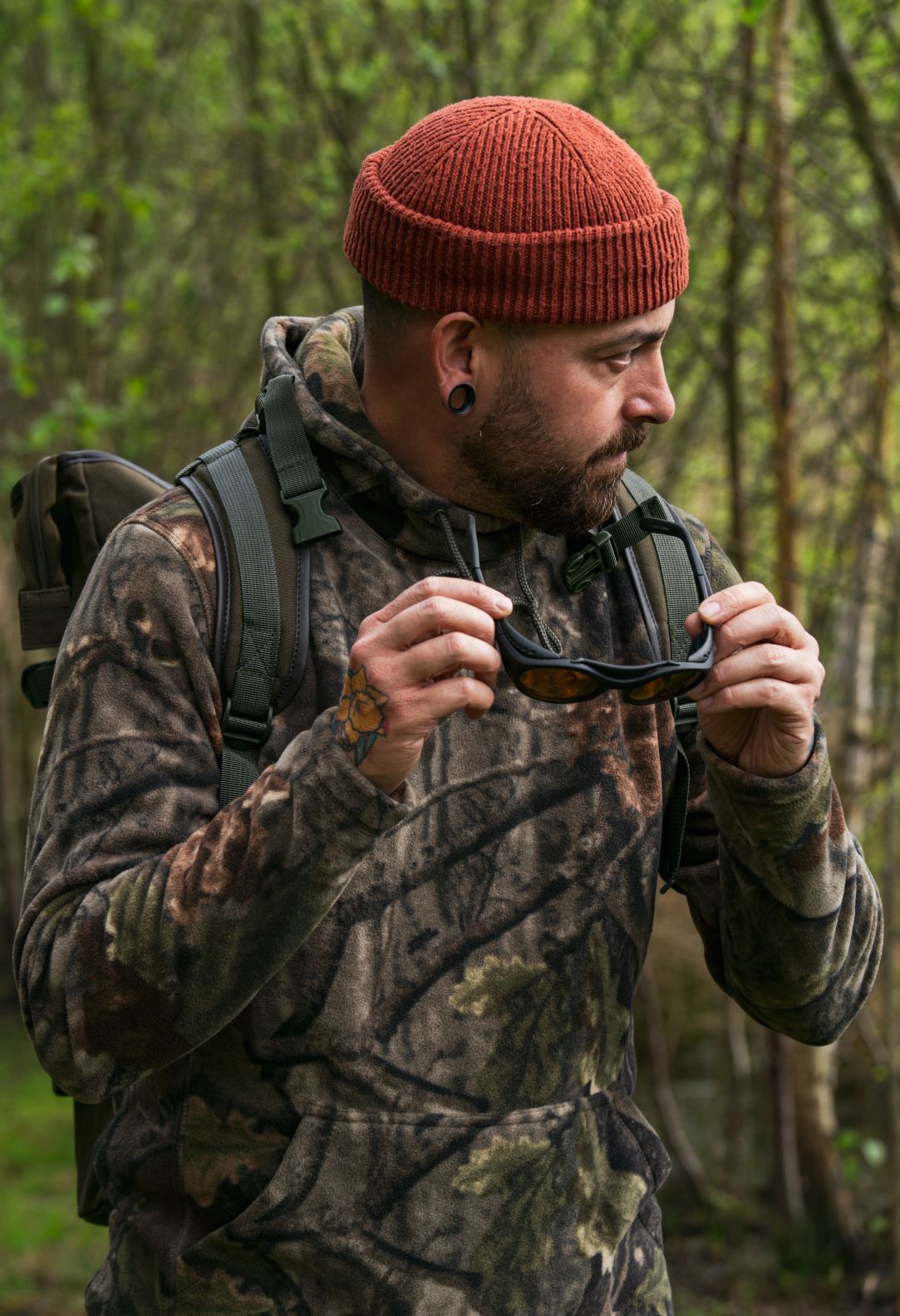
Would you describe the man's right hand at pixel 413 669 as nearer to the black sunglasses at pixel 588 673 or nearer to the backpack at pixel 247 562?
the black sunglasses at pixel 588 673

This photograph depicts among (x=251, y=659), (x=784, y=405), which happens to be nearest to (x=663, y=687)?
(x=251, y=659)

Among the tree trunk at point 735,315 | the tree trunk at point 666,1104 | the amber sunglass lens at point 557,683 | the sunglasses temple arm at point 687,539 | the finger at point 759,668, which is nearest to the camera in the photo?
the amber sunglass lens at point 557,683

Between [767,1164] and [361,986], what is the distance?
18.4 feet

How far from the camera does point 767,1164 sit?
268 inches

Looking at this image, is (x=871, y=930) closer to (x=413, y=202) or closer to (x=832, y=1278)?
(x=413, y=202)

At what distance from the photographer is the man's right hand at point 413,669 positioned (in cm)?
157

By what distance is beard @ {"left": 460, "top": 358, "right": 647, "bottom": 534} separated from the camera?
1907 mm

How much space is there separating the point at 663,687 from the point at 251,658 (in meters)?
0.53

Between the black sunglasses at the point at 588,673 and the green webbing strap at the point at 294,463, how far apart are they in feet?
0.83

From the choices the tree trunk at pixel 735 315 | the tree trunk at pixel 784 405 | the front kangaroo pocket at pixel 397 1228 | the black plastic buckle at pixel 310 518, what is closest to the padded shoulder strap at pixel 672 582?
the black plastic buckle at pixel 310 518

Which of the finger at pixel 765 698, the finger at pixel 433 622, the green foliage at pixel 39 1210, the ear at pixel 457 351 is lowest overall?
the green foliage at pixel 39 1210

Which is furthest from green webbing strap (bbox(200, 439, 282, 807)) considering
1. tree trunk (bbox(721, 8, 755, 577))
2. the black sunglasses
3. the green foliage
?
the green foliage

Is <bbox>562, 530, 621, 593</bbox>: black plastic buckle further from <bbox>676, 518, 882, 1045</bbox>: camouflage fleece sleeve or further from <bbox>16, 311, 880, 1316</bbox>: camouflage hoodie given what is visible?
<bbox>676, 518, 882, 1045</bbox>: camouflage fleece sleeve

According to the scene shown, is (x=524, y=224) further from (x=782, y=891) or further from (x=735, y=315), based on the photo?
(x=735, y=315)
